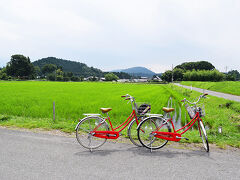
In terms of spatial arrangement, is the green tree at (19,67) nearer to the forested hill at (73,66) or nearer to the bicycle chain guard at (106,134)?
the forested hill at (73,66)

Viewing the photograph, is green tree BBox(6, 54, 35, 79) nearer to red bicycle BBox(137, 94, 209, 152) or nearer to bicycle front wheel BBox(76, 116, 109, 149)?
bicycle front wheel BBox(76, 116, 109, 149)

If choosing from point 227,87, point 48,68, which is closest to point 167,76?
point 227,87

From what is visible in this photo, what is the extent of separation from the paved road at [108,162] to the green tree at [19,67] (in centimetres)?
9151

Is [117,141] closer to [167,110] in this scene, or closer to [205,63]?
[167,110]

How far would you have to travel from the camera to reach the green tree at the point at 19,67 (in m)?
81.9

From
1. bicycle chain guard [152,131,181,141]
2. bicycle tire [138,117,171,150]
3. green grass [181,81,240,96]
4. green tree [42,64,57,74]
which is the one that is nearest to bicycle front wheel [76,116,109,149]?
bicycle tire [138,117,171,150]

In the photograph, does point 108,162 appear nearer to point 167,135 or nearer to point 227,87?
point 167,135

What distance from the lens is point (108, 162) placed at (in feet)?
10.6

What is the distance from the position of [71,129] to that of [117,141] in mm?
1742

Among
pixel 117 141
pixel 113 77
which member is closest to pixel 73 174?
pixel 117 141

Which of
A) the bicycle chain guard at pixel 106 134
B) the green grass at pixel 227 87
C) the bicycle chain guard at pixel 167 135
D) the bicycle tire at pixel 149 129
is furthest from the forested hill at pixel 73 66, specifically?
the bicycle chain guard at pixel 167 135

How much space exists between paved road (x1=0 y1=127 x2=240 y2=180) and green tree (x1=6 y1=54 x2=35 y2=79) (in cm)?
9151

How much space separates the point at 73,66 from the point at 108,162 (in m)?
161

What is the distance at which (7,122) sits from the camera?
601cm
